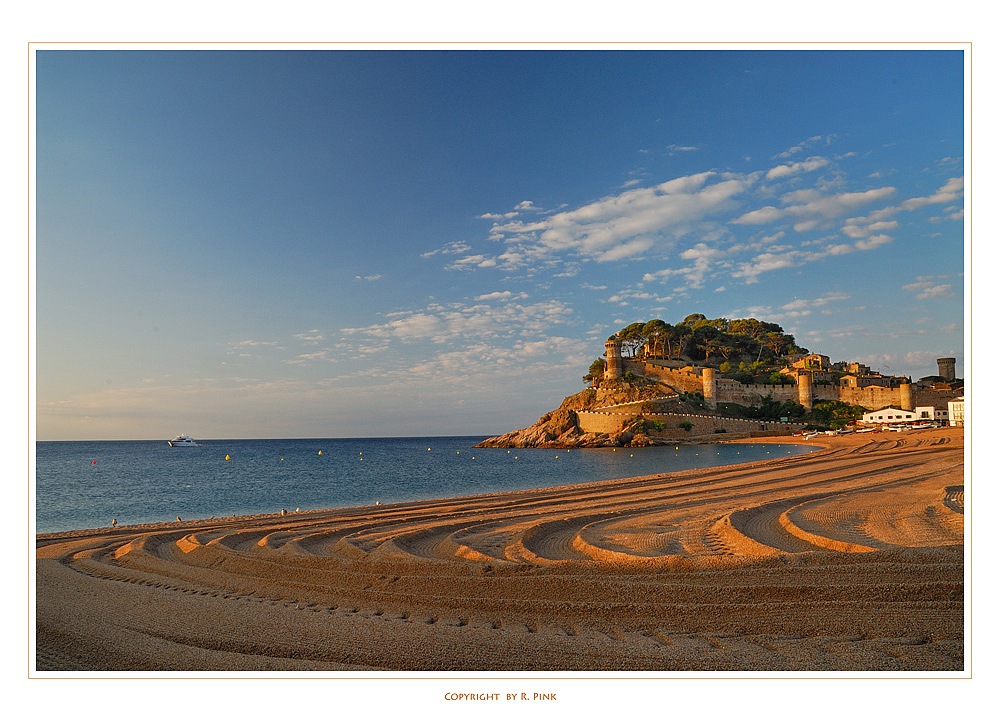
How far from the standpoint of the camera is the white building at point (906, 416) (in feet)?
140

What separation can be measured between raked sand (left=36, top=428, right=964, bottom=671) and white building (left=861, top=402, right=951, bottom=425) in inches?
1780

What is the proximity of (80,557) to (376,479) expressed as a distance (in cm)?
2637

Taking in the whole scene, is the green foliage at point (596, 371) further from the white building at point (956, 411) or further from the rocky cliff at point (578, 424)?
the white building at point (956, 411)

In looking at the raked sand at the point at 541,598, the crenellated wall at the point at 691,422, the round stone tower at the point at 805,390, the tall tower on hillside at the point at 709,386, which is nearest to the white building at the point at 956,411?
the crenellated wall at the point at 691,422

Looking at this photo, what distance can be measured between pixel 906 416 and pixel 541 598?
5833 cm

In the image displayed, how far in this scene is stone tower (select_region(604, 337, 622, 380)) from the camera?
75125 mm

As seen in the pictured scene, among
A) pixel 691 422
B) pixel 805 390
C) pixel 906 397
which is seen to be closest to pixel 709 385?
pixel 691 422

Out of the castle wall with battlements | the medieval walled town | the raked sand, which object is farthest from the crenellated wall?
the raked sand

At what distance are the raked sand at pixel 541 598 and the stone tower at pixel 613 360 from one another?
6742cm

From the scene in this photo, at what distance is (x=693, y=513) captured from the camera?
9.41m

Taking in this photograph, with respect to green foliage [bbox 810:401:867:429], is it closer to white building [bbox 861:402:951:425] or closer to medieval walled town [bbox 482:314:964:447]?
medieval walled town [bbox 482:314:964:447]
